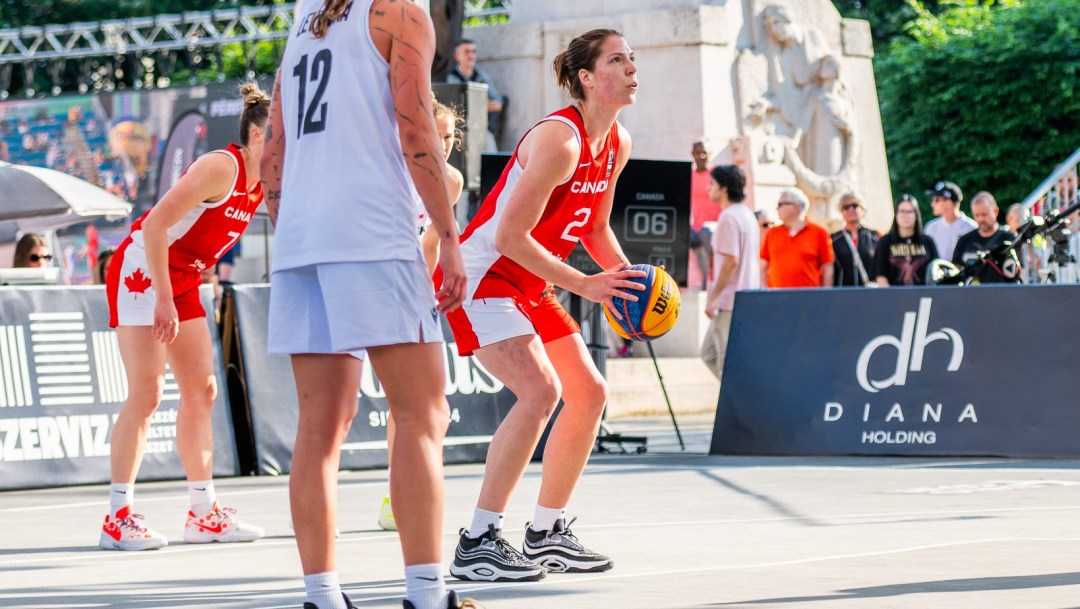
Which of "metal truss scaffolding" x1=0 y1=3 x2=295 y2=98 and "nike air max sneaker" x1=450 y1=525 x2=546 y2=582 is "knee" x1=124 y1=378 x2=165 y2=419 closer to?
"nike air max sneaker" x1=450 y1=525 x2=546 y2=582

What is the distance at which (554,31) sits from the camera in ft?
68.5

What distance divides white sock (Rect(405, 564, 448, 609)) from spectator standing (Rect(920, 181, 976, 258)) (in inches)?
516

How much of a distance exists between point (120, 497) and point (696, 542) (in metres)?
2.47

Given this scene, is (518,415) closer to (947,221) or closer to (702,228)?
(947,221)

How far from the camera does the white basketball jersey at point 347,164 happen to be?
4.74 m

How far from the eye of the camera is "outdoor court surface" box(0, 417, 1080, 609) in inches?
235

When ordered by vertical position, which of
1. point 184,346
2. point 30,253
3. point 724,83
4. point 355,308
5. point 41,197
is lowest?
point 30,253

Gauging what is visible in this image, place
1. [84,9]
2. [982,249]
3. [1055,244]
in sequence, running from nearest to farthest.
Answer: [982,249]
[1055,244]
[84,9]

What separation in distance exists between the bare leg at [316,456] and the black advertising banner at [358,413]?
22.2 feet

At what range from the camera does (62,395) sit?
11.3 metres

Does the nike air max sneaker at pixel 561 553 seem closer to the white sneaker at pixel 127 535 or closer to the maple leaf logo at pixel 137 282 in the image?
the white sneaker at pixel 127 535

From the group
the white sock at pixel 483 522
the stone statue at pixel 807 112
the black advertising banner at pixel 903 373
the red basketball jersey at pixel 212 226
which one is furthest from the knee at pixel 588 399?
the stone statue at pixel 807 112

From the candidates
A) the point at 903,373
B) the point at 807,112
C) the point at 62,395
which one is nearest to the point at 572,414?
the point at 62,395

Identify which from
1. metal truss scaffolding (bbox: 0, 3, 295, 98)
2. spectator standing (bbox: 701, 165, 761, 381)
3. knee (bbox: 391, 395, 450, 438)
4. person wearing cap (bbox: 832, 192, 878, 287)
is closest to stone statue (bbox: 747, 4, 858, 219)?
person wearing cap (bbox: 832, 192, 878, 287)
